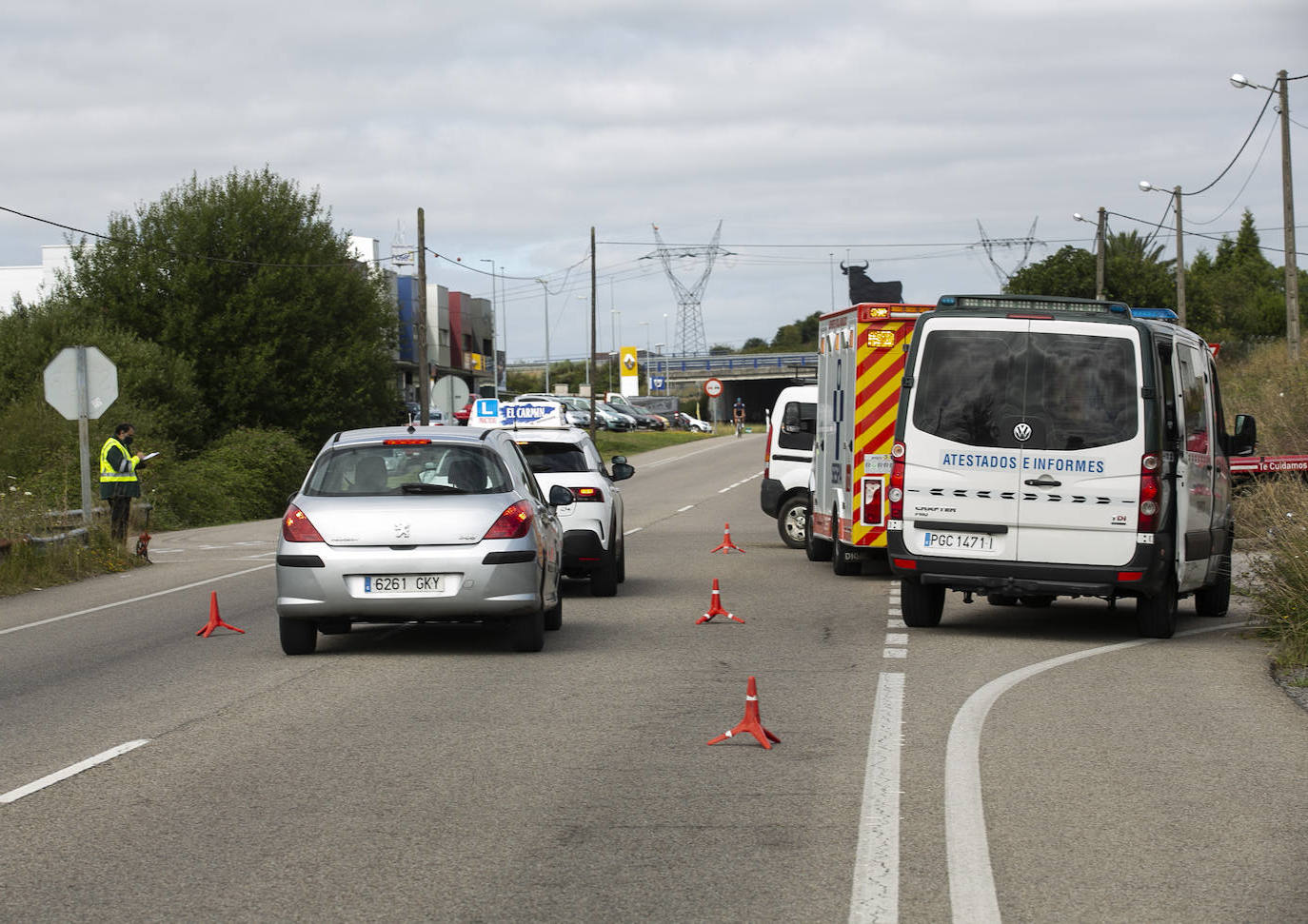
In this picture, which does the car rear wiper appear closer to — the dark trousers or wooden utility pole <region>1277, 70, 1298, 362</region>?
the dark trousers

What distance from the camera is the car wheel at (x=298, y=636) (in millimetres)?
11352

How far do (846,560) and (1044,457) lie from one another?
5.74m

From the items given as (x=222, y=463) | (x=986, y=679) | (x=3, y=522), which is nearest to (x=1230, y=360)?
(x=222, y=463)

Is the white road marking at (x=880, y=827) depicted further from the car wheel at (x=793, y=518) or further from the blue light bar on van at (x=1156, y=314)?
the car wheel at (x=793, y=518)

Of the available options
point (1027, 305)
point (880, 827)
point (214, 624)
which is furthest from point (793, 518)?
point (880, 827)

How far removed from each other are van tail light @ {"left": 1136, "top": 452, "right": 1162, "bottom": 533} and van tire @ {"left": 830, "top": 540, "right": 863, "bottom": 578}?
5.47 meters

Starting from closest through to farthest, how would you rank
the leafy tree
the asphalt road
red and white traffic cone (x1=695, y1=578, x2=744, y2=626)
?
the asphalt road → red and white traffic cone (x1=695, y1=578, x2=744, y2=626) → the leafy tree

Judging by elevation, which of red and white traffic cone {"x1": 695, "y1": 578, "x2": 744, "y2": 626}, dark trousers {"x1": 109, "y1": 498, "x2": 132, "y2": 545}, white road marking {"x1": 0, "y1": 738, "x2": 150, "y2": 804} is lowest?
red and white traffic cone {"x1": 695, "y1": 578, "x2": 744, "y2": 626}

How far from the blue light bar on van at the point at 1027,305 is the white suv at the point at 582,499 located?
14.0 feet

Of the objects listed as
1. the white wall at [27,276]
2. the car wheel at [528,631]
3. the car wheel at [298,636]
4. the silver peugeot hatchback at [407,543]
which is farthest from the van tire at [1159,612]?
the white wall at [27,276]

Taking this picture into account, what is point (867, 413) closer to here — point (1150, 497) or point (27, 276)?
point (1150, 497)

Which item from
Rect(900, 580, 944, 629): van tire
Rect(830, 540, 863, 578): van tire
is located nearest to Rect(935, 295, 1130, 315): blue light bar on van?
Rect(900, 580, 944, 629): van tire

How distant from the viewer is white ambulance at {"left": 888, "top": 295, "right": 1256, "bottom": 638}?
12117 mm

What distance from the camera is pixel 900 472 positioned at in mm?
12695
